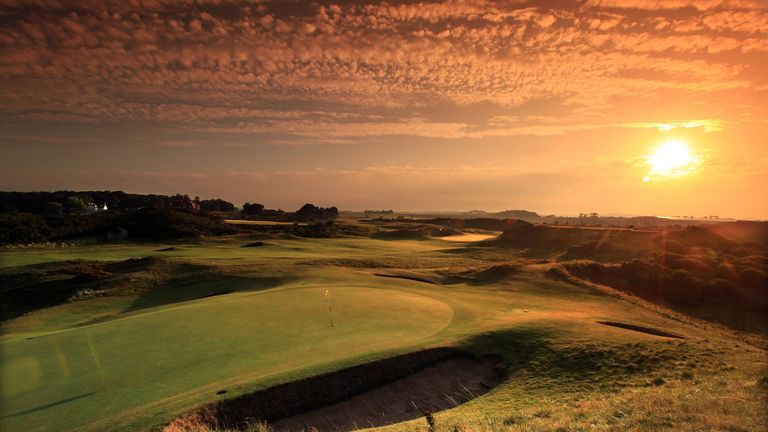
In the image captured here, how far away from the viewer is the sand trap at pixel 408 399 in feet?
39.0

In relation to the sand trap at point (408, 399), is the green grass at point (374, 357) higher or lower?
higher

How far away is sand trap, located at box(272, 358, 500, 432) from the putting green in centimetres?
148

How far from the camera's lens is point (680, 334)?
19609 mm

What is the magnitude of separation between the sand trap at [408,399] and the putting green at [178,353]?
4.85 feet

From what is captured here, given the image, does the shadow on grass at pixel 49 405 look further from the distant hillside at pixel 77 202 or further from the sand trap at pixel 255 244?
the distant hillside at pixel 77 202

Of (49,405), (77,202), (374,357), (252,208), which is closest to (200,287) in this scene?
(49,405)

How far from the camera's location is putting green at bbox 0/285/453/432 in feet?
34.0

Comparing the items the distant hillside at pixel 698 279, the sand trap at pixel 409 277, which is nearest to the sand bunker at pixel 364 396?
the sand trap at pixel 409 277

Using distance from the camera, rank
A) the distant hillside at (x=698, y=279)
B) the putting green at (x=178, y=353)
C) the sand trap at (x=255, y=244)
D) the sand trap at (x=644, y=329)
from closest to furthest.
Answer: the putting green at (x=178, y=353)
the sand trap at (x=644, y=329)
the distant hillside at (x=698, y=279)
the sand trap at (x=255, y=244)

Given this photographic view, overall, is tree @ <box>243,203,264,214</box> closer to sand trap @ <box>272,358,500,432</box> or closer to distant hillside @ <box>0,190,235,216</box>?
distant hillside @ <box>0,190,235,216</box>

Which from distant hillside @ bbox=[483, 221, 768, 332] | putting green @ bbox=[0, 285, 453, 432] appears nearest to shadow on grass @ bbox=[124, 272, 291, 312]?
putting green @ bbox=[0, 285, 453, 432]

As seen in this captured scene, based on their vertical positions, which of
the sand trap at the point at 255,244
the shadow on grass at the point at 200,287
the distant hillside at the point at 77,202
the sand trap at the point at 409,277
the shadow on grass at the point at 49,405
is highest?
the distant hillside at the point at 77,202

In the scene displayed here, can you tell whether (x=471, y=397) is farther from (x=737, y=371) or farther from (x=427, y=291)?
(x=427, y=291)

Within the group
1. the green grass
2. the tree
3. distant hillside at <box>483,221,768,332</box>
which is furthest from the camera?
the tree
